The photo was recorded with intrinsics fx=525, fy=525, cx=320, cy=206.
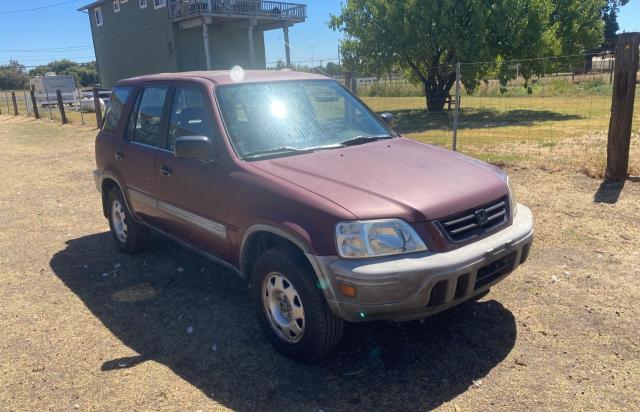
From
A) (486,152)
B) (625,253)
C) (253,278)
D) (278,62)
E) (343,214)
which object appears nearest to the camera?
(343,214)

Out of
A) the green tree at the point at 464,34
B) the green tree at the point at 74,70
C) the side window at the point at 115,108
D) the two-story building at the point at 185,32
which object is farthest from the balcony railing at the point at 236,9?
the green tree at the point at 74,70

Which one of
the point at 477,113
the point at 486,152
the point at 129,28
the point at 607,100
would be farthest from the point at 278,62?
the point at 486,152

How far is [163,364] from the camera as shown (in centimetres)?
351

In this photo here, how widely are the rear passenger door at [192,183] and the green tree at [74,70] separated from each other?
74.0 m

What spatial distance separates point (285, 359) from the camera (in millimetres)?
3492

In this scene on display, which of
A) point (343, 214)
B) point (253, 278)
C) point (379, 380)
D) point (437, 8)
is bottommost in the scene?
point (379, 380)

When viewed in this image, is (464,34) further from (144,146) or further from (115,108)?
(144,146)

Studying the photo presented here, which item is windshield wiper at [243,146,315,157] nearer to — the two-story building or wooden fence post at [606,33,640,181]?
wooden fence post at [606,33,640,181]

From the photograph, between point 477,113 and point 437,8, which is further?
point 477,113

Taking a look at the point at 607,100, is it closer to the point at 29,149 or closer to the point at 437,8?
the point at 437,8

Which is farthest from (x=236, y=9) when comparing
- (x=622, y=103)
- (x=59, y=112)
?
(x=622, y=103)

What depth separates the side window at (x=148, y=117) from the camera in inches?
183

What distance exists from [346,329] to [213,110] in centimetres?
189

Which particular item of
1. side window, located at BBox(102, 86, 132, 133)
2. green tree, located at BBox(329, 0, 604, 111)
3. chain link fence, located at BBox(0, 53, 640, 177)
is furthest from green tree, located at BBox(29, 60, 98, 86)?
side window, located at BBox(102, 86, 132, 133)
